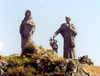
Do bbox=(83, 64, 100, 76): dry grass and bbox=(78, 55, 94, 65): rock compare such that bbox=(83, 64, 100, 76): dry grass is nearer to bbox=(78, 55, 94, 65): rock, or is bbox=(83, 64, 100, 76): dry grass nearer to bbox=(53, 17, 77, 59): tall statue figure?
bbox=(78, 55, 94, 65): rock

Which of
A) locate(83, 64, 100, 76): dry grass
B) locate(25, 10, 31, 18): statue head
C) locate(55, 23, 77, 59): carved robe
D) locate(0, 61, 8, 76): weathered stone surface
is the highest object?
locate(25, 10, 31, 18): statue head

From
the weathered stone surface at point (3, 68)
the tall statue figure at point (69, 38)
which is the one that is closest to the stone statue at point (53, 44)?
the tall statue figure at point (69, 38)

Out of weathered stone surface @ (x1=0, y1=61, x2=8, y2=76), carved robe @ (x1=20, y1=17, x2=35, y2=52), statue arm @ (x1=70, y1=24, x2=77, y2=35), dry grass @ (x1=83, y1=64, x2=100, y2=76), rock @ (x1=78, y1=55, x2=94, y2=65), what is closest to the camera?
weathered stone surface @ (x1=0, y1=61, x2=8, y2=76)

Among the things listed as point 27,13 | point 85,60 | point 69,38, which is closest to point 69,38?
point 69,38

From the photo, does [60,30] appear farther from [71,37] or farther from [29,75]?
[29,75]

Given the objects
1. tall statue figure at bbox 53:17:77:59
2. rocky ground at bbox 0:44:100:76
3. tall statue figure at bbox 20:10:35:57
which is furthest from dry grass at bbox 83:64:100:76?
tall statue figure at bbox 20:10:35:57

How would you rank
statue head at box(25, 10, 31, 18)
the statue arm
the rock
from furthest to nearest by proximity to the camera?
statue head at box(25, 10, 31, 18) < the statue arm < the rock

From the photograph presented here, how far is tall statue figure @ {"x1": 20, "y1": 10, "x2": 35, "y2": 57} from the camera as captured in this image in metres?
26.8

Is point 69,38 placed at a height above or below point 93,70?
above

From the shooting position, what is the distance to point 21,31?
27.2m

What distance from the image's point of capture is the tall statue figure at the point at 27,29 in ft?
87.8

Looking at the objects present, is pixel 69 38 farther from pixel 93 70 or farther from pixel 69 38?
pixel 93 70

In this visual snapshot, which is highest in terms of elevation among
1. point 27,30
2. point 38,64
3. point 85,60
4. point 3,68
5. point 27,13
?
point 27,13

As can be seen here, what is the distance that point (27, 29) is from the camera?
88.2 feet
